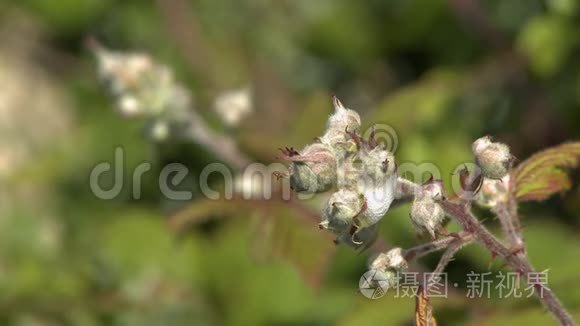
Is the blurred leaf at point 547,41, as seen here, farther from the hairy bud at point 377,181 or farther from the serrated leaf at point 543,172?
the hairy bud at point 377,181

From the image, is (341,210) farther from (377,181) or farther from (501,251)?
(501,251)

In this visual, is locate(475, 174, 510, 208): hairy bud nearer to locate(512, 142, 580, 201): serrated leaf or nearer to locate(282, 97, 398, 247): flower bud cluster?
locate(512, 142, 580, 201): serrated leaf

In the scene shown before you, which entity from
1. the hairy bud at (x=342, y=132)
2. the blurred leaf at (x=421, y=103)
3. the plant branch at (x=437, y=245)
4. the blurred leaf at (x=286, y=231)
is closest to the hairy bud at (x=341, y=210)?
the hairy bud at (x=342, y=132)

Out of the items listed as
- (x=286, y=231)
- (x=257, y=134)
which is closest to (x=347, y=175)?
(x=286, y=231)

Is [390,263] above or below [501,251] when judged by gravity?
below

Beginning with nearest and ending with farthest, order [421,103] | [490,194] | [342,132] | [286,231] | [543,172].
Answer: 1. [342,132]
2. [490,194]
3. [543,172]
4. [286,231]
5. [421,103]

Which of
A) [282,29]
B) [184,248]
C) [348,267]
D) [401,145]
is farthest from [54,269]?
[282,29]

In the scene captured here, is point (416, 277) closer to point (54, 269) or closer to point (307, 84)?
point (54, 269)

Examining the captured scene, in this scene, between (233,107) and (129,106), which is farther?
(233,107)
